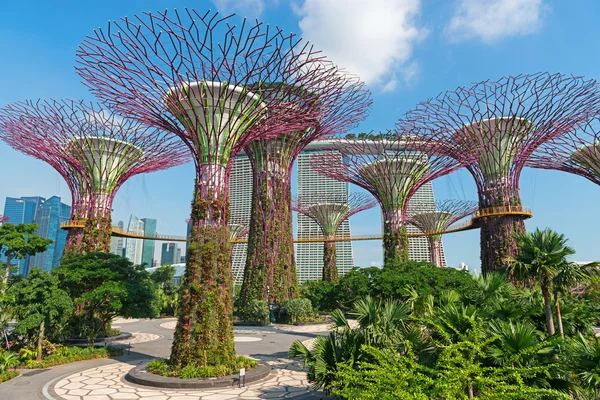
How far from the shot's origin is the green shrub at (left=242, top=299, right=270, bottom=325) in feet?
91.6

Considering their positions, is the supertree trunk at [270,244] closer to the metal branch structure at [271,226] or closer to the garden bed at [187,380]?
the metal branch structure at [271,226]

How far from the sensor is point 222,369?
1223 cm

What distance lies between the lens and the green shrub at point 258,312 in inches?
1099

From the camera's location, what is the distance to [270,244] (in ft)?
94.2

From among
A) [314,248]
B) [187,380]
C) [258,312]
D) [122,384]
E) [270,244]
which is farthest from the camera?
[314,248]

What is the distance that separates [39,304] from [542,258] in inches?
654

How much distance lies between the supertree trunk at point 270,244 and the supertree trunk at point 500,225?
1333 centimetres

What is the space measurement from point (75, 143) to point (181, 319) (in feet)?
52.4

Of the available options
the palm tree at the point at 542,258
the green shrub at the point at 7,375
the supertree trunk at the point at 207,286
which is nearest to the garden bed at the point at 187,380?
the supertree trunk at the point at 207,286

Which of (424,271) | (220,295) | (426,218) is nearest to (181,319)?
(220,295)

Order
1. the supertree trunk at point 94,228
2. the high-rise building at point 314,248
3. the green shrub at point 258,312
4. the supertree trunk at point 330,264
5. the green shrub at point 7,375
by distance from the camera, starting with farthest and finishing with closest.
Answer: the high-rise building at point 314,248 → the supertree trunk at point 330,264 → the green shrub at point 258,312 → the supertree trunk at point 94,228 → the green shrub at point 7,375

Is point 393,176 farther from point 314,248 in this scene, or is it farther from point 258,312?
point 314,248

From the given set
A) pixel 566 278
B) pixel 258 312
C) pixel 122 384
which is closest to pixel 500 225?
pixel 566 278

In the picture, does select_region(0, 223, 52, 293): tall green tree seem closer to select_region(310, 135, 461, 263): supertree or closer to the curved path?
the curved path
